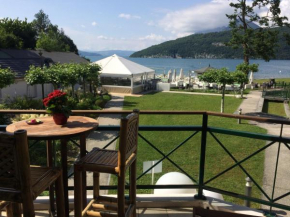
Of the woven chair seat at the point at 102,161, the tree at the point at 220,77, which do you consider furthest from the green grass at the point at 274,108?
the woven chair seat at the point at 102,161

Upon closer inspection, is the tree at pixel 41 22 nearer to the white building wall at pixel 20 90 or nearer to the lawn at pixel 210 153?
the white building wall at pixel 20 90

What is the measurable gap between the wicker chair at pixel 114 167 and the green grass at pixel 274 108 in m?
15.5

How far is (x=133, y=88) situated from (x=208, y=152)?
1528 cm

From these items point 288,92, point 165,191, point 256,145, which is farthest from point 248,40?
point 165,191

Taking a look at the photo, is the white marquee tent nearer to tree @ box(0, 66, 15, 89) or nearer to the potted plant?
tree @ box(0, 66, 15, 89)

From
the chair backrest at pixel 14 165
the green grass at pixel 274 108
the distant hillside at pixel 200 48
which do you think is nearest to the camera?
the chair backrest at pixel 14 165

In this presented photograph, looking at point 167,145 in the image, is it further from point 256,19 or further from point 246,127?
point 256,19

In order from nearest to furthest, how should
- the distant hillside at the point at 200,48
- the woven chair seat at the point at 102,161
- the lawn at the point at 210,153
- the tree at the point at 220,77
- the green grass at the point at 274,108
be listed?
1. the woven chair seat at the point at 102,161
2. the lawn at the point at 210,153
3. the tree at the point at 220,77
4. the green grass at the point at 274,108
5. the distant hillside at the point at 200,48

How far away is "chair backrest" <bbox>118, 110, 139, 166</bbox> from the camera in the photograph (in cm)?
190

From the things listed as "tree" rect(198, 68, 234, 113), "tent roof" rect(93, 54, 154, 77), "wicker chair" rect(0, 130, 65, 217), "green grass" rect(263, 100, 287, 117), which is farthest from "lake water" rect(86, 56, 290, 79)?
"wicker chair" rect(0, 130, 65, 217)

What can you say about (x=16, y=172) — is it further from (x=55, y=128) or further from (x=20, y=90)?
(x=20, y=90)

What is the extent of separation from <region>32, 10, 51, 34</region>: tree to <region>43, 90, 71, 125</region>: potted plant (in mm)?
69197

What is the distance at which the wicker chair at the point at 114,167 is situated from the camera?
197 cm

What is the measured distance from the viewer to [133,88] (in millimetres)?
22766
